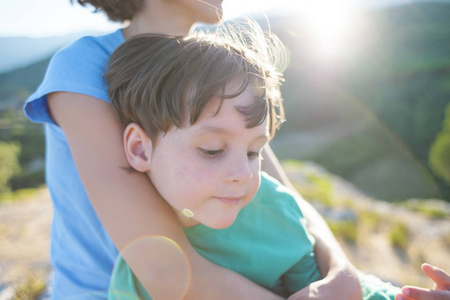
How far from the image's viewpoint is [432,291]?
1.30 metres

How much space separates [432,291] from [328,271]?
386 millimetres

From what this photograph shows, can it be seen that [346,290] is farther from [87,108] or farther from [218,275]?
[87,108]

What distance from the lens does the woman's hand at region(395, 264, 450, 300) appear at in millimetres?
1293

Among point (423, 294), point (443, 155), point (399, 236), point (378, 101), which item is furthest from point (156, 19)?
point (378, 101)

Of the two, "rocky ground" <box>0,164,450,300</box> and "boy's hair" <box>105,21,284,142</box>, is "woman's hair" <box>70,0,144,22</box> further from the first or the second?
"rocky ground" <box>0,164,450,300</box>

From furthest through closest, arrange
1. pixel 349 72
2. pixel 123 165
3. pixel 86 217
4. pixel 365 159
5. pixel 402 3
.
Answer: pixel 402 3
pixel 349 72
pixel 365 159
pixel 86 217
pixel 123 165

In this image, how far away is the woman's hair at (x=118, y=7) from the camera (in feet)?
5.93

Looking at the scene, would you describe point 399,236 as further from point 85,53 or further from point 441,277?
point 85,53

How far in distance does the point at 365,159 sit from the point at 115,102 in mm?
35867

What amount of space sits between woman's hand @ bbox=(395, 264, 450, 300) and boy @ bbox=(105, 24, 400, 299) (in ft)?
1.18

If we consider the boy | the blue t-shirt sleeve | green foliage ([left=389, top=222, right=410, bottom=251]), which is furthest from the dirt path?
green foliage ([left=389, top=222, right=410, bottom=251])

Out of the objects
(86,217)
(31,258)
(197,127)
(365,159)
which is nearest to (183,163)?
(197,127)

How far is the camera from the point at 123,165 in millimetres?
1279

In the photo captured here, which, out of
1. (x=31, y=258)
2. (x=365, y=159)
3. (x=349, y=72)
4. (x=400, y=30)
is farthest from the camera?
(x=400, y=30)
